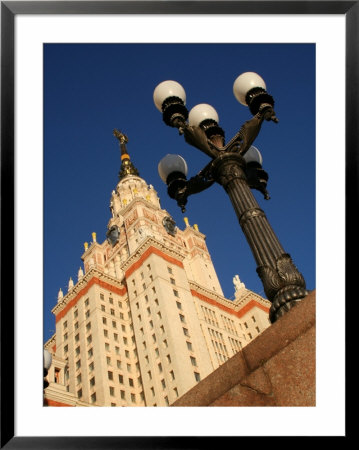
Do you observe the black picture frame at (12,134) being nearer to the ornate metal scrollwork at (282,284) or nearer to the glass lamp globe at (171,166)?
the ornate metal scrollwork at (282,284)

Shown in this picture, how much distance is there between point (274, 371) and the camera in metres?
5.73

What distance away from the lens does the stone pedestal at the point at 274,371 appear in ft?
18.0

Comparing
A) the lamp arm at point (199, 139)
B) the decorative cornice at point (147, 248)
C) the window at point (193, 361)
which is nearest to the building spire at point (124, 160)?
the decorative cornice at point (147, 248)

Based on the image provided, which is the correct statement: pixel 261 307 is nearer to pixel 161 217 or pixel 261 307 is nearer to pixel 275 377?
pixel 161 217

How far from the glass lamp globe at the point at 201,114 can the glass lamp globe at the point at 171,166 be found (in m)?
0.81

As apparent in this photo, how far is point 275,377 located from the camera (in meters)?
5.69

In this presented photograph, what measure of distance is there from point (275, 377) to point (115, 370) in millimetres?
63248

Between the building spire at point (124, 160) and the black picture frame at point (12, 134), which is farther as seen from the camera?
the building spire at point (124, 160)

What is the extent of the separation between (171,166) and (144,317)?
63.1 m

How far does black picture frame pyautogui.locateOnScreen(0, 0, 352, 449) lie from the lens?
4867mm

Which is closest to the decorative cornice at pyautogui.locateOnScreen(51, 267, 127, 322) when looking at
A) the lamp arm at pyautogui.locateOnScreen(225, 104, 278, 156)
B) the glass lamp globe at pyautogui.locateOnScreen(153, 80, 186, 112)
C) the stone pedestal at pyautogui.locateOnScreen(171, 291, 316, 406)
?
the glass lamp globe at pyautogui.locateOnScreen(153, 80, 186, 112)

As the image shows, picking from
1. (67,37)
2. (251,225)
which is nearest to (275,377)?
(251,225)

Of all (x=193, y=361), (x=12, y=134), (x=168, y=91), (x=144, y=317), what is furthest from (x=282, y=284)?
(x=144, y=317)

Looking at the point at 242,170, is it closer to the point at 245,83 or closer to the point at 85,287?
the point at 245,83
